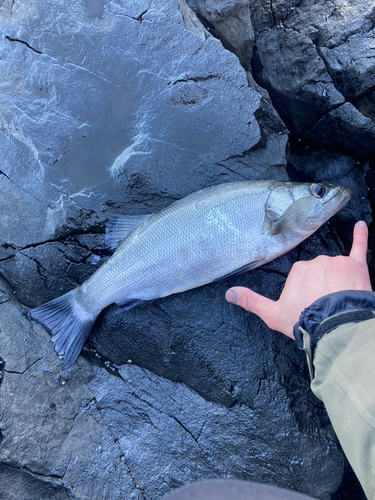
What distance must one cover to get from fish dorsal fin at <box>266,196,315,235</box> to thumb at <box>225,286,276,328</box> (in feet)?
1.99

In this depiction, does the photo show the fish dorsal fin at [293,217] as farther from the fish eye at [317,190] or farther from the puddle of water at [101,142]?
the puddle of water at [101,142]

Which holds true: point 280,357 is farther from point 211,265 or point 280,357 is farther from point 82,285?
point 82,285

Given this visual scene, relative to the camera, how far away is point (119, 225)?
3160mm

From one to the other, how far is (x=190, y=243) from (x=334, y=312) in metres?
1.26

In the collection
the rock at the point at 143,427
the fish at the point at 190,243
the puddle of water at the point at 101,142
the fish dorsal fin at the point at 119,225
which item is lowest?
the rock at the point at 143,427

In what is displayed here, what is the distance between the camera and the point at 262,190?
10.2 feet

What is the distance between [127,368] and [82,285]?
35.5 inches

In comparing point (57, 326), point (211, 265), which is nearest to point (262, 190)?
point (211, 265)

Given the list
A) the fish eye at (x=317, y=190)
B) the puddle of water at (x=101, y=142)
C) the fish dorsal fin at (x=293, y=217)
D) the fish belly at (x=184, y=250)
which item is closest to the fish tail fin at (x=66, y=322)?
the fish belly at (x=184, y=250)

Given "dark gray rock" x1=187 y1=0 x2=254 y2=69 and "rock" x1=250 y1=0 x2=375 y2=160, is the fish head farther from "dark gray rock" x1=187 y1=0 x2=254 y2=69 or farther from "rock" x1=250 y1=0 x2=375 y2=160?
"dark gray rock" x1=187 y1=0 x2=254 y2=69

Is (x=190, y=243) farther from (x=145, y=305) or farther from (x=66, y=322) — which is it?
(x=66, y=322)

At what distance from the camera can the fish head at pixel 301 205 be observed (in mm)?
3041

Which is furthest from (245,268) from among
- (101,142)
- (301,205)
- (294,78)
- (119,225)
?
(294,78)

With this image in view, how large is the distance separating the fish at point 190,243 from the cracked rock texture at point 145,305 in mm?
212
